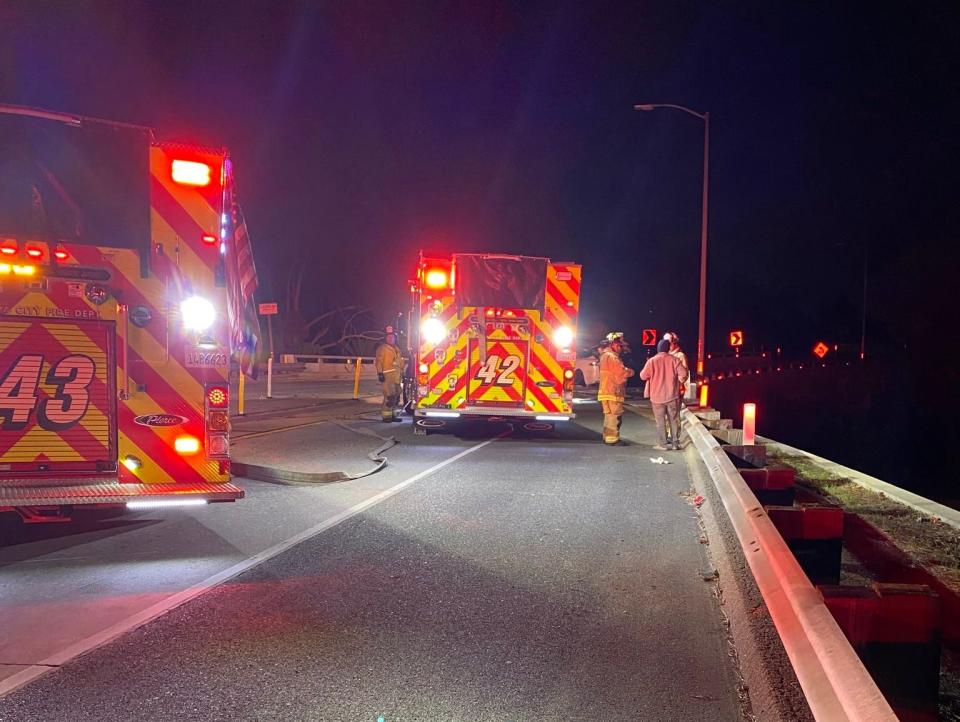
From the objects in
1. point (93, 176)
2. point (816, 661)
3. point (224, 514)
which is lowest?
point (224, 514)

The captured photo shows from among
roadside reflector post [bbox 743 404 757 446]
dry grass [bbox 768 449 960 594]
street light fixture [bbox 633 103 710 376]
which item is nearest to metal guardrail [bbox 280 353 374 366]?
street light fixture [bbox 633 103 710 376]

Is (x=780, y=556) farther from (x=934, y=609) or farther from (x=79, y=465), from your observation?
(x=79, y=465)

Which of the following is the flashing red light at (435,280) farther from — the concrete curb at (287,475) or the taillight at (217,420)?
the taillight at (217,420)

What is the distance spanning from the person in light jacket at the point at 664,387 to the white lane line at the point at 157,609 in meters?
6.08

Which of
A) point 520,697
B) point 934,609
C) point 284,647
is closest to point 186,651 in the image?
point 284,647

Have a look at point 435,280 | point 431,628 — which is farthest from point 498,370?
point 431,628

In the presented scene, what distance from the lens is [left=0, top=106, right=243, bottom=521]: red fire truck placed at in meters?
5.80

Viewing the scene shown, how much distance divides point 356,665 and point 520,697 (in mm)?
890

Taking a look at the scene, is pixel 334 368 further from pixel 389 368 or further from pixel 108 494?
pixel 108 494

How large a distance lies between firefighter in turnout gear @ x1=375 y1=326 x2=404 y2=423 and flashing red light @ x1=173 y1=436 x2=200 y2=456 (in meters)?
9.49

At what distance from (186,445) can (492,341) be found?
786 cm

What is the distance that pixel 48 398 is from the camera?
5875 mm

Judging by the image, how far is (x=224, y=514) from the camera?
304 inches

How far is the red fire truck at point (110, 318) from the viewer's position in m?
5.80
